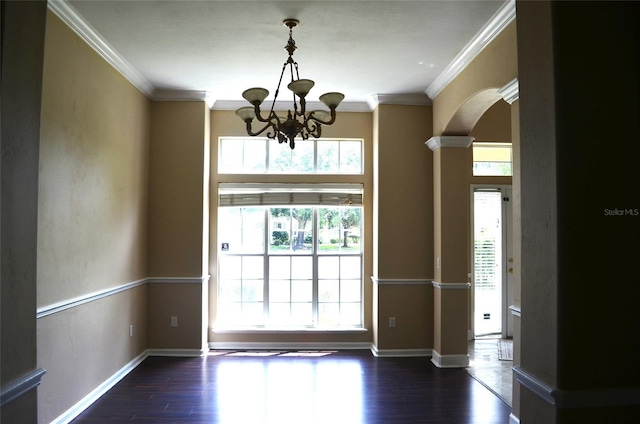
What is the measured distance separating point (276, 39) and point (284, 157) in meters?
2.08

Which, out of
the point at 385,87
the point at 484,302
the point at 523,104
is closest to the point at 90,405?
the point at 523,104

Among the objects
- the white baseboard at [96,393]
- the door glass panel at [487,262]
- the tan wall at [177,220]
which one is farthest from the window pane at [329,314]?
the white baseboard at [96,393]

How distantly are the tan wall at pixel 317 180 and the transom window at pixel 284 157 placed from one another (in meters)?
0.08

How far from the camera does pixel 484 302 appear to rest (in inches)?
245

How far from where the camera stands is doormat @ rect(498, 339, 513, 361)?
5141 millimetres

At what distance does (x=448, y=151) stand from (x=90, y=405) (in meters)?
4.19

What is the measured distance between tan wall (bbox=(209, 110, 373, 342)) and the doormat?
156cm

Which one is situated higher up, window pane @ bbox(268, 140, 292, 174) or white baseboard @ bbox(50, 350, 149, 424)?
window pane @ bbox(268, 140, 292, 174)

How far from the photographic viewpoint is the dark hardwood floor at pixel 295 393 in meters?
3.48

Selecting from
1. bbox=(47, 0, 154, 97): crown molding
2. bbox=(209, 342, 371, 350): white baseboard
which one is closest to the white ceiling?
bbox=(47, 0, 154, 97): crown molding

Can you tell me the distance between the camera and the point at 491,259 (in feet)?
20.4

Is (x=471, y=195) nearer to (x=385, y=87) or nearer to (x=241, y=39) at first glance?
(x=385, y=87)

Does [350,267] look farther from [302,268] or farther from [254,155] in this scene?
[254,155]

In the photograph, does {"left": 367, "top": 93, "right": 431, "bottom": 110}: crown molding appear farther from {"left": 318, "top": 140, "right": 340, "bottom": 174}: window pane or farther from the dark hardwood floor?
the dark hardwood floor
